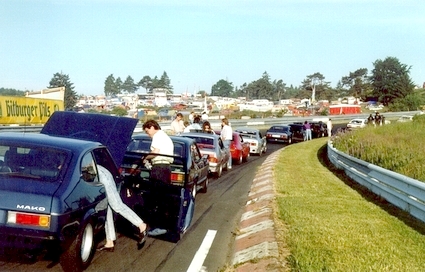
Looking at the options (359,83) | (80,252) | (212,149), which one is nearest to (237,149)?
(212,149)

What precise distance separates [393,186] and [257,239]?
14.4 feet

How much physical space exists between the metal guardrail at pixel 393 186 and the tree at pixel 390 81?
12285cm

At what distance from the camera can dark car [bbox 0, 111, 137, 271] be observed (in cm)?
491

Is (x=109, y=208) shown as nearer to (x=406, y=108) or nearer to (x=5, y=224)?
(x=5, y=224)

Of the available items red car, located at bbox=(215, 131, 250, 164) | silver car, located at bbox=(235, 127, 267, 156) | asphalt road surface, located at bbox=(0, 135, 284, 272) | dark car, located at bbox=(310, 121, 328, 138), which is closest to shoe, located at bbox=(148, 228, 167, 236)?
asphalt road surface, located at bbox=(0, 135, 284, 272)

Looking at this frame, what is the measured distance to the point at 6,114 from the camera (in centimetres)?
2580

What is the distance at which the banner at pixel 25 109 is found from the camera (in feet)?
84.3

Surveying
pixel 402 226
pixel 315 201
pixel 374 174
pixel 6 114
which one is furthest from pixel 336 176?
pixel 6 114

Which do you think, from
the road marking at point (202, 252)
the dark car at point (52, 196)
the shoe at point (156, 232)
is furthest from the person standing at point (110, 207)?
the road marking at point (202, 252)

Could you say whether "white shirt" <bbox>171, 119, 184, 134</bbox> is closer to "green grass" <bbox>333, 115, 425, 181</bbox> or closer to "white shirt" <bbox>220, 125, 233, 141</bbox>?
"white shirt" <bbox>220, 125, 233, 141</bbox>

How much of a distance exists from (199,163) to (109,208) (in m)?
5.40

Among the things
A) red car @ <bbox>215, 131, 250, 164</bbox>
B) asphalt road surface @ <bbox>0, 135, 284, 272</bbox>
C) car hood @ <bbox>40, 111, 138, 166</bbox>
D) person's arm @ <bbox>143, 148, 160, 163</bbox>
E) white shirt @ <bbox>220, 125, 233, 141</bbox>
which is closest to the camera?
asphalt road surface @ <bbox>0, 135, 284, 272</bbox>

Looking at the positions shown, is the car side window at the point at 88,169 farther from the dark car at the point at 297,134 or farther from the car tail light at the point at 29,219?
the dark car at the point at 297,134

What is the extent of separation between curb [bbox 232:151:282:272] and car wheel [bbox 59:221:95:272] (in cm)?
184
